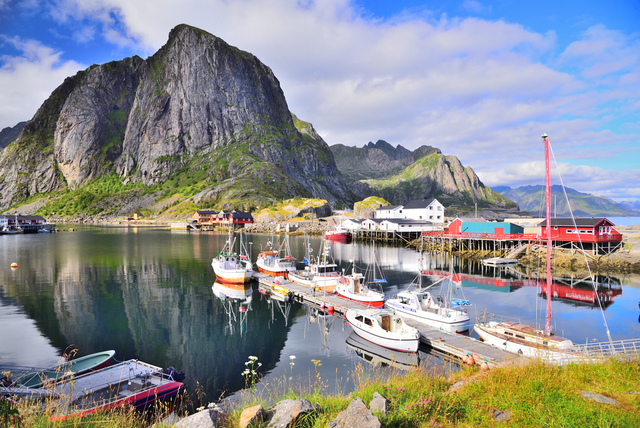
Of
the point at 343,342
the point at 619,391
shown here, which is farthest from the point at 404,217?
the point at 619,391

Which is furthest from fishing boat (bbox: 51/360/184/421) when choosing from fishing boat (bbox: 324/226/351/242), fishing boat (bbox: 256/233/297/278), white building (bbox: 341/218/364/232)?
white building (bbox: 341/218/364/232)

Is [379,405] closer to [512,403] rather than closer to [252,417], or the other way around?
[252,417]

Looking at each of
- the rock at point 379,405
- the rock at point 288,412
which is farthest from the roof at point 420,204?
the rock at point 288,412

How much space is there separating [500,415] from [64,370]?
19.8m

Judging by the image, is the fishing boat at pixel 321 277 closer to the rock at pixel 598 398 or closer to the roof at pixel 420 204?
the rock at pixel 598 398

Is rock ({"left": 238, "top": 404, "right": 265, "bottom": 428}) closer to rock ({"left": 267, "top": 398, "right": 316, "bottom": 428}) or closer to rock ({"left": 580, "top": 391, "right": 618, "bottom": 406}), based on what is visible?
rock ({"left": 267, "top": 398, "right": 316, "bottom": 428})

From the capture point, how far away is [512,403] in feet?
31.2

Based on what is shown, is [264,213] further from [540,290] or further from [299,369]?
[299,369]

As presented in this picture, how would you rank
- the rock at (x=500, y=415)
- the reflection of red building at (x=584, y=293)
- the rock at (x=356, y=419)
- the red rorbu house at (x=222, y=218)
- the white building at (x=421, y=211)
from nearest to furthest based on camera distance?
the rock at (x=356, y=419) < the rock at (x=500, y=415) < the reflection of red building at (x=584, y=293) < the white building at (x=421, y=211) < the red rorbu house at (x=222, y=218)

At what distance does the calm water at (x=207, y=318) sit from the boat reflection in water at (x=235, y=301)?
0.13 meters

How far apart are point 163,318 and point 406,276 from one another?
3670 cm

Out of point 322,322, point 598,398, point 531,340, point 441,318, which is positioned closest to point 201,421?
point 598,398

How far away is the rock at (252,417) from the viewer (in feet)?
28.7

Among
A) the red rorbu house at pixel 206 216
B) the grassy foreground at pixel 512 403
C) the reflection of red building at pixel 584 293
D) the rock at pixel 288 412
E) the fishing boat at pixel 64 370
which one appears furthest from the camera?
the red rorbu house at pixel 206 216
